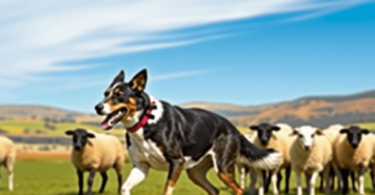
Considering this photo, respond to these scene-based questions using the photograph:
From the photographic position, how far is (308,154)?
1727 centimetres

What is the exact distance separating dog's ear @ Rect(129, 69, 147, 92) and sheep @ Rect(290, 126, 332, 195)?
969 cm

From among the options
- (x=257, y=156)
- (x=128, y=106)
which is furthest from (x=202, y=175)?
(x=128, y=106)

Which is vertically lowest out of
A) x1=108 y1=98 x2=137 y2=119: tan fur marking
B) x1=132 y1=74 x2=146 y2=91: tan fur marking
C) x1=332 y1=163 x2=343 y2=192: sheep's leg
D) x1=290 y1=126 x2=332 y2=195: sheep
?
x1=332 y1=163 x2=343 y2=192: sheep's leg

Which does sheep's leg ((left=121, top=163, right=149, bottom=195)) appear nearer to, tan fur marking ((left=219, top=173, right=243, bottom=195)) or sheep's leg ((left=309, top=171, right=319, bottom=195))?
tan fur marking ((left=219, top=173, right=243, bottom=195))

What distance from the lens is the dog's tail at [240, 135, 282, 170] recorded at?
32.4ft

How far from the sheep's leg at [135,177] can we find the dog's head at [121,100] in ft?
2.90

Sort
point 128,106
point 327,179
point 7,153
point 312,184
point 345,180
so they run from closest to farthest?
point 128,106
point 312,184
point 345,180
point 327,179
point 7,153

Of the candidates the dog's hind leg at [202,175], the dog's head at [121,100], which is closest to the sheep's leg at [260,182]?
the dog's hind leg at [202,175]

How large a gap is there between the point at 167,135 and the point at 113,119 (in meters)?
0.96

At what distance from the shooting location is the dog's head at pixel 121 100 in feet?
25.5

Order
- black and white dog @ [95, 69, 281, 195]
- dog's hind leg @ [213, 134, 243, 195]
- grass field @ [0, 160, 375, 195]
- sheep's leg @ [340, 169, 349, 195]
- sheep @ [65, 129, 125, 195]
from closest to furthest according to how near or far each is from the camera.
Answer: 1. black and white dog @ [95, 69, 281, 195]
2. dog's hind leg @ [213, 134, 243, 195]
3. sheep's leg @ [340, 169, 349, 195]
4. sheep @ [65, 129, 125, 195]
5. grass field @ [0, 160, 375, 195]

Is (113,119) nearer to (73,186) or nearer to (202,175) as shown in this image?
(202,175)

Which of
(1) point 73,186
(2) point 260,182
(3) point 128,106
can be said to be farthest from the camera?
(1) point 73,186

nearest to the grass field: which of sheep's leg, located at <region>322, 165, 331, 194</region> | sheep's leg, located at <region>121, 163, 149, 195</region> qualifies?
sheep's leg, located at <region>322, 165, 331, 194</region>
